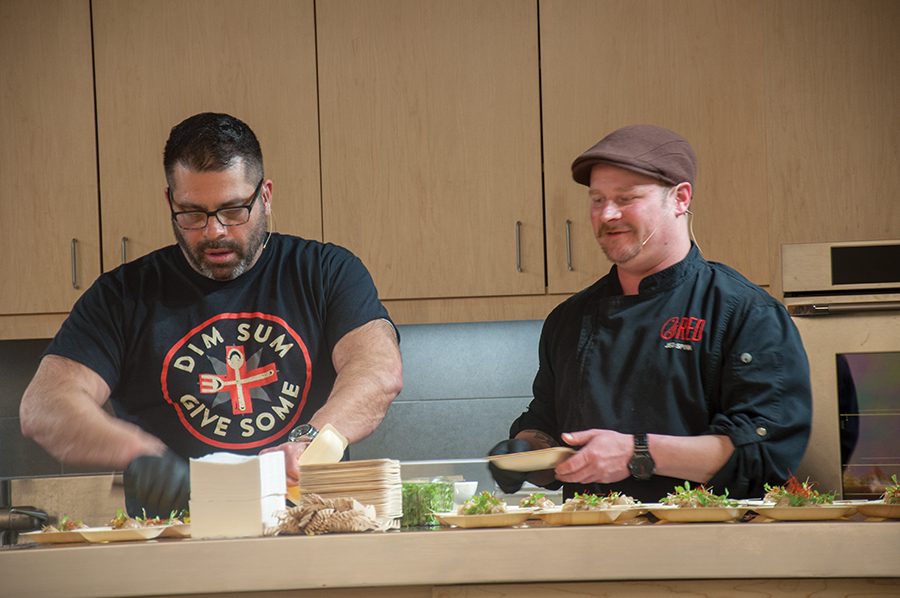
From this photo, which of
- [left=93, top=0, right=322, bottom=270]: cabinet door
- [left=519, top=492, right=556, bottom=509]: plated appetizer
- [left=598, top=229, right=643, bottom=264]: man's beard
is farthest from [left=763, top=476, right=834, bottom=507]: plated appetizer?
[left=93, top=0, right=322, bottom=270]: cabinet door

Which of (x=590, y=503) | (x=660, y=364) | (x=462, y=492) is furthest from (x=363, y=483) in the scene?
(x=660, y=364)

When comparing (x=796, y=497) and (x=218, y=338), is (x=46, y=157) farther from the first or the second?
(x=796, y=497)

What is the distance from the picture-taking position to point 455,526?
1.48 m

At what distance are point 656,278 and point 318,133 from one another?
4.65ft

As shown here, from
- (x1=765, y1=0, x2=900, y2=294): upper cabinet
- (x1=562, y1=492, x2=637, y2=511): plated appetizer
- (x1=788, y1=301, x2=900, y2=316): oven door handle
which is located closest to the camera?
(x1=562, y1=492, x2=637, y2=511): plated appetizer

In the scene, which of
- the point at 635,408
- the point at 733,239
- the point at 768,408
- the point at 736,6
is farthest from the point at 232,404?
the point at 736,6

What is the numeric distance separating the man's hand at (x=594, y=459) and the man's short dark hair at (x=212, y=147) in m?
0.89

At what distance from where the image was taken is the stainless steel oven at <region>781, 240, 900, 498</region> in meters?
2.92

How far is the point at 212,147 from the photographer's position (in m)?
2.19

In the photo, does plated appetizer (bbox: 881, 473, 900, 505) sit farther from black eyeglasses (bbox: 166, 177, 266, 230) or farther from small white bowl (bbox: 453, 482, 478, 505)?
black eyeglasses (bbox: 166, 177, 266, 230)

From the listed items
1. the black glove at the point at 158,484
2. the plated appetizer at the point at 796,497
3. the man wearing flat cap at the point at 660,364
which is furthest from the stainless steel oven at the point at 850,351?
the black glove at the point at 158,484

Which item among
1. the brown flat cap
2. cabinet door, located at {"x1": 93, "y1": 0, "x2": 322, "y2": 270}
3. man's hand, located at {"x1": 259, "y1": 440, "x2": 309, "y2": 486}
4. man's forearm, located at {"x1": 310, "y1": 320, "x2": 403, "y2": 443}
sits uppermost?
cabinet door, located at {"x1": 93, "y1": 0, "x2": 322, "y2": 270}

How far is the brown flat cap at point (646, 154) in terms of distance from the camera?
2019mm

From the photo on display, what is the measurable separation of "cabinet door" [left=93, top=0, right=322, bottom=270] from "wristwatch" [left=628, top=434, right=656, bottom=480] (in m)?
1.58
